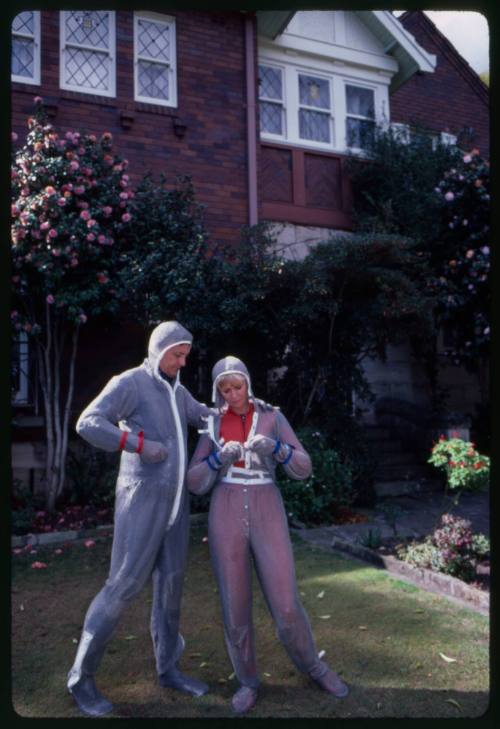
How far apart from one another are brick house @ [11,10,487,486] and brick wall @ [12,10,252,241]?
0.02 metres

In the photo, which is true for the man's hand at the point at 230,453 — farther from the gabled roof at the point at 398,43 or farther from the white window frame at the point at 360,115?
the gabled roof at the point at 398,43

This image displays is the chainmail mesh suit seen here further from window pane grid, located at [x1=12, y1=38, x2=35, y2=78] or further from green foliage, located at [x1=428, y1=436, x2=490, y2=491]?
window pane grid, located at [x1=12, y1=38, x2=35, y2=78]

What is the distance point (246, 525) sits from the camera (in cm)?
312

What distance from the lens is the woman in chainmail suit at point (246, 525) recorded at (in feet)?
10.1

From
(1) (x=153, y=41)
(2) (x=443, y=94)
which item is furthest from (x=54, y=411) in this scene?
(2) (x=443, y=94)

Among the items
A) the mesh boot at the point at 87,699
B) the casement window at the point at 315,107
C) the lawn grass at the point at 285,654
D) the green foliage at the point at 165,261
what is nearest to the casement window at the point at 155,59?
the casement window at the point at 315,107

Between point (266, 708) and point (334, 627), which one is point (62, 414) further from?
point (266, 708)

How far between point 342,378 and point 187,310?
229 centimetres

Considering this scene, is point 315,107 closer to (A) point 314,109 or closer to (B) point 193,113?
(A) point 314,109

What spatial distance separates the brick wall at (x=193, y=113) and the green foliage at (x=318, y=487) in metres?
3.61

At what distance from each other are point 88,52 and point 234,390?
24.0ft

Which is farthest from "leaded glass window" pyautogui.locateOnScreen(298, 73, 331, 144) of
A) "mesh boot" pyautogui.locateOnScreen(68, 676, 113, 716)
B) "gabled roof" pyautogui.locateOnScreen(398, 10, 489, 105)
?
"mesh boot" pyautogui.locateOnScreen(68, 676, 113, 716)
